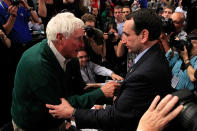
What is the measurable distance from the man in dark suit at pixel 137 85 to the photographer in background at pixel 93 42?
134 centimetres

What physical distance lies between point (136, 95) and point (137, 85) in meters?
0.07

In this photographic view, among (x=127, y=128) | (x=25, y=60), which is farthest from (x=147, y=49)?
(x=25, y=60)

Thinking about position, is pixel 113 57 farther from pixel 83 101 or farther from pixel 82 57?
pixel 83 101

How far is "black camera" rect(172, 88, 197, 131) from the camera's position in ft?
2.68

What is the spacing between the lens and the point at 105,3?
522cm

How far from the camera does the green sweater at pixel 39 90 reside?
135 cm

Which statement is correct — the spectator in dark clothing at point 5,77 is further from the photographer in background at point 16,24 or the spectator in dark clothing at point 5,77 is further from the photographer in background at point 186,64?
the photographer in background at point 186,64

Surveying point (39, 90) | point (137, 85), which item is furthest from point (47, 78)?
point (137, 85)

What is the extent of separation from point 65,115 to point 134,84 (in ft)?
1.72

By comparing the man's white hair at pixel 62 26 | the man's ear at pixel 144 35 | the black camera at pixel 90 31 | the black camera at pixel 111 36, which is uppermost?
the man's white hair at pixel 62 26

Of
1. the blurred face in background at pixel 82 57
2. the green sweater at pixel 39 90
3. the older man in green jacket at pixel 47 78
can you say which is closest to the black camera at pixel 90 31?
the blurred face in background at pixel 82 57

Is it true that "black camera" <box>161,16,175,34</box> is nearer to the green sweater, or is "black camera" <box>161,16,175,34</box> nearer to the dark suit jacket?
the dark suit jacket

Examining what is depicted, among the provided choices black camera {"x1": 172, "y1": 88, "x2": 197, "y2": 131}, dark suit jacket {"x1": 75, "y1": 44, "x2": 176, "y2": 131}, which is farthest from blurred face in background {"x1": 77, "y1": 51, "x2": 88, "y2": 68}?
black camera {"x1": 172, "y1": 88, "x2": 197, "y2": 131}

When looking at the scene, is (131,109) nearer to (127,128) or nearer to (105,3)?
(127,128)
